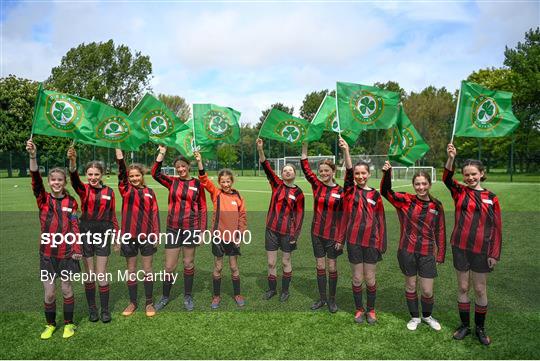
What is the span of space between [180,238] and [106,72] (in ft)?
167

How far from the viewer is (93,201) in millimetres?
4918

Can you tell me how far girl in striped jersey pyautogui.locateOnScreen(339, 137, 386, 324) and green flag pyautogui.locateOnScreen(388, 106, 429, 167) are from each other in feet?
2.48

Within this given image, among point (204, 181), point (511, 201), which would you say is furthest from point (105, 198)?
point (511, 201)

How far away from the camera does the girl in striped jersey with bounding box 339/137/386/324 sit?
188 inches

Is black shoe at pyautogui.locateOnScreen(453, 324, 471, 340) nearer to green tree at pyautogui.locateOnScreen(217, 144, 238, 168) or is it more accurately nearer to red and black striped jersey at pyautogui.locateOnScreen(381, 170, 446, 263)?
red and black striped jersey at pyautogui.locateOnScreen(381, 170, 446, 263)

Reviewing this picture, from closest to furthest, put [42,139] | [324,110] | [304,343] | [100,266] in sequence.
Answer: [304,343] < [100,266] < [324,110] < [42,139]

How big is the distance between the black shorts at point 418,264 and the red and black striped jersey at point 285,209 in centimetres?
145

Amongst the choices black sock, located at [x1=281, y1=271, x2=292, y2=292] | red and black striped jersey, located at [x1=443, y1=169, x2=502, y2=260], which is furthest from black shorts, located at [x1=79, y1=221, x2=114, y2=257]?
red and black striped jersey, located at [x1=443, y1=169, x2=502, y2=260]

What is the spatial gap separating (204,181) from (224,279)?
210cm

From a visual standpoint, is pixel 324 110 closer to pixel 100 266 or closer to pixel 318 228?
pixel 318 228

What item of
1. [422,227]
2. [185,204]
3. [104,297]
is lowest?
[104,297]

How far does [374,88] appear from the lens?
564cm

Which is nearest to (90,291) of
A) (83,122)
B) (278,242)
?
(83,122)

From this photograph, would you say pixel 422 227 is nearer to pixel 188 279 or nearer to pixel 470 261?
pixel 470 261
